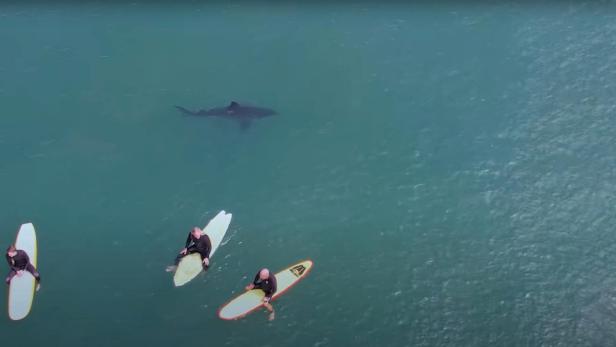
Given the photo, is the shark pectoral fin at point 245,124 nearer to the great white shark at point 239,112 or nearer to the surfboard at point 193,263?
the great white shark at point 239,112

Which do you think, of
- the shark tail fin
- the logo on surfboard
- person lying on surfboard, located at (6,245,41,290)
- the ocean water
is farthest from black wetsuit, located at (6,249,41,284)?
the shark tail fin

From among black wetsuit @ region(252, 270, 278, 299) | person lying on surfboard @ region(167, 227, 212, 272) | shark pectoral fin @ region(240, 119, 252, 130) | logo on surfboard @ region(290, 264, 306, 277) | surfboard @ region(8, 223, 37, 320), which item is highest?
shark pectoral fin @ region(240, 119, 252, 130)

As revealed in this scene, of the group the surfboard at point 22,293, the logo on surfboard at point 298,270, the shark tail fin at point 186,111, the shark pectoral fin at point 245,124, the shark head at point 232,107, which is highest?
the shark head at point 232,107

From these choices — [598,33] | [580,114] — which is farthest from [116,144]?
[598,33]

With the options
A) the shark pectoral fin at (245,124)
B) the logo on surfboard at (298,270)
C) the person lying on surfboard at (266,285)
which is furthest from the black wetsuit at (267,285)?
the shark pectoral fin at (245,124)

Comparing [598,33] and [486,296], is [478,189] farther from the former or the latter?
[598,33]

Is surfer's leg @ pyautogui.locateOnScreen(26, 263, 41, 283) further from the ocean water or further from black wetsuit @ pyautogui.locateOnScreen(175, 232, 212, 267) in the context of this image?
black wetsuit @ pyautogui.locateOnScreen(175, 232, 212, 267)
